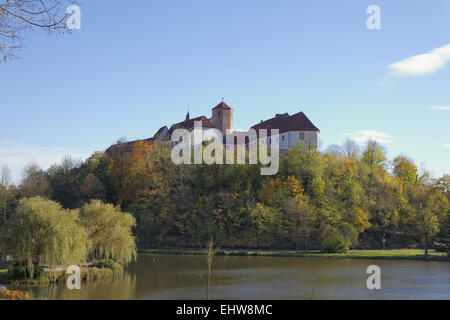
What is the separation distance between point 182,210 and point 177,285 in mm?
26371

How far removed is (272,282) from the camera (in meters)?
21.7

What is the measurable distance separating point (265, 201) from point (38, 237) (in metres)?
28.1

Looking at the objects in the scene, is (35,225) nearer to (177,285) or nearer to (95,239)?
(95,239)

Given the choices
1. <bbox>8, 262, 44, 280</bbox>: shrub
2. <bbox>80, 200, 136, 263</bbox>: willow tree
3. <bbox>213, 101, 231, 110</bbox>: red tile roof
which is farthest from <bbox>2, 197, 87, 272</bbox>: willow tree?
<bbox>213, 101, 231, 110</bbox>: red tile roof

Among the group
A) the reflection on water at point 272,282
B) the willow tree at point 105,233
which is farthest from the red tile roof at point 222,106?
the willow tree at point 105,233

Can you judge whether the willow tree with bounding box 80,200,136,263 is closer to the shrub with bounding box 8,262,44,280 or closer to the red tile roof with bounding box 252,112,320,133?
the shrub with bounding box 8,262,44,280

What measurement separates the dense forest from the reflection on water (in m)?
10.6

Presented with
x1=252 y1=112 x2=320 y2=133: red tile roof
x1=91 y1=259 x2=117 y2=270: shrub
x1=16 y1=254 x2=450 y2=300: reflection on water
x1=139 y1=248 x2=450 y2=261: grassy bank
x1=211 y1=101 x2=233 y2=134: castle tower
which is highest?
x1=211 y1=101 x2=233 y2=134: castle tower

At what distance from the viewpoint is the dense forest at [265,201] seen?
138 feet

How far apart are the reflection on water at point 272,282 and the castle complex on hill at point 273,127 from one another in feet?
74.1

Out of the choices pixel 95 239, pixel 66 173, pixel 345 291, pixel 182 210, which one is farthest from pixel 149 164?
pixel 345 291

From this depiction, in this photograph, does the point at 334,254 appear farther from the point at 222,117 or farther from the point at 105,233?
the point at 222,117

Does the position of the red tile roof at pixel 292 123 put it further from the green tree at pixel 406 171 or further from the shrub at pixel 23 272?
the shrub at pixel 23 272

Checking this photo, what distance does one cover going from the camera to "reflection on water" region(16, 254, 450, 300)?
18.2 meters
